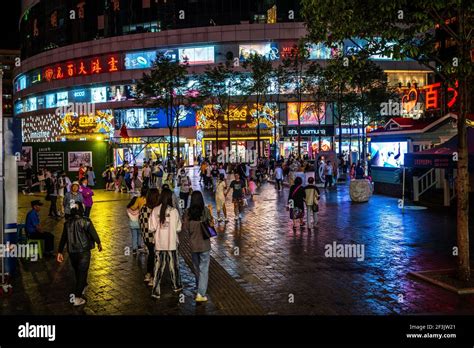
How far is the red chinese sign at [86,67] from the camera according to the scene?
6078 cm

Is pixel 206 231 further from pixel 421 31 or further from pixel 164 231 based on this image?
pixel 421 31

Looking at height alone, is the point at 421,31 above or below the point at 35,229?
above

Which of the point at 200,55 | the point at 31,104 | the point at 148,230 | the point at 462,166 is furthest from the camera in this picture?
the point at 31,104

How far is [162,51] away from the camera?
59.1 meters

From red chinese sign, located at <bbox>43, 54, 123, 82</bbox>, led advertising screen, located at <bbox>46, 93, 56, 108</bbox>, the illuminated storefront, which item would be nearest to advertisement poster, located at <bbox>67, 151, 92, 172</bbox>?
the illuminated storefront

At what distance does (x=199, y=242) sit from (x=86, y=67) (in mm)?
59476

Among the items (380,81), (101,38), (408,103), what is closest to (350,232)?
(408,103)

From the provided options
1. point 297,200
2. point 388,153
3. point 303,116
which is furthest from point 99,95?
point 297,200

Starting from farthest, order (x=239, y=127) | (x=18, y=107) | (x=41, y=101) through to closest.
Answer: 1. (x=18, y=107)
2. (x=41, y=101)
3. (x=239, y=127)

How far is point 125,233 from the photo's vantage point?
14.9 m

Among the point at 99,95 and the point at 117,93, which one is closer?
the point at 117,93

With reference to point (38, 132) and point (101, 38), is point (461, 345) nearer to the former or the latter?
point (101, 38)

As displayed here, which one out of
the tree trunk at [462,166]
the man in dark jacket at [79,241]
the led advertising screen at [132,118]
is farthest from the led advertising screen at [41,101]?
the tree trunk at [462,166]

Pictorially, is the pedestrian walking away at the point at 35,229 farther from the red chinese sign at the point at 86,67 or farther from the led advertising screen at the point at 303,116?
the red chinese sign at the point at 86,67
